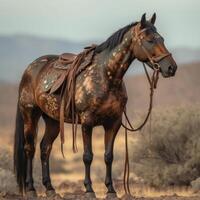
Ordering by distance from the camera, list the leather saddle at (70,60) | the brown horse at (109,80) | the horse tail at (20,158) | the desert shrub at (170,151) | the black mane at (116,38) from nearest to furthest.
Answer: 1. the brown horse at (109,80)
2. the black mane at (116,38)
3. the leather saddle at (70,60)
4. the horse tail at (20,158)
5. the desert shrub at (170,151)

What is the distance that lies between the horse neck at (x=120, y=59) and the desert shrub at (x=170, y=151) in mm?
6559

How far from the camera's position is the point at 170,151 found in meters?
20.7

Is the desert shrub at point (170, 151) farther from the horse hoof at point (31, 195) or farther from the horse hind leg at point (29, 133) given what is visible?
the horse hoof at point (31, 195)

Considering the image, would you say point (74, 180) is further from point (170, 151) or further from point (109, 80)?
point (109, 80)

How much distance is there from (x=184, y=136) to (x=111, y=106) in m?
7.66

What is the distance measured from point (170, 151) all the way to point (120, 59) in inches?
297

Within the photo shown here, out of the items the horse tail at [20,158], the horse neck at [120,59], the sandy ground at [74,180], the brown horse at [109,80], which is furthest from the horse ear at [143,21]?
the horse tail at [20,158]

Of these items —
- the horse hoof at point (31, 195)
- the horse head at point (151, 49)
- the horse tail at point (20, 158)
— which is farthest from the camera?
the horse tail at point (20, 158)

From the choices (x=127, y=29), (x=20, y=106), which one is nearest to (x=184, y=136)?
(x=20, y=106)

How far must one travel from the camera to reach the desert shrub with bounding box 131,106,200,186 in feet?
65.2

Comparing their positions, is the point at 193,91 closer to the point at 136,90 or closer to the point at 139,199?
the point at 136,90

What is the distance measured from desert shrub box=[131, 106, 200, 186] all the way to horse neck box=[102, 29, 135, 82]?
656 centimetres

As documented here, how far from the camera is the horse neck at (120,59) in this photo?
13.4 m

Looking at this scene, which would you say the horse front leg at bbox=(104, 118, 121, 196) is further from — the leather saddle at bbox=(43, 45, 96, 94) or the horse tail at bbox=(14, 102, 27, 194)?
the horse tail at bbox=(14, 102, 27, 194)
